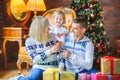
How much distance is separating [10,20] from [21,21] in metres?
0.26

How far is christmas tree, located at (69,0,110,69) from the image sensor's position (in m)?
5.63

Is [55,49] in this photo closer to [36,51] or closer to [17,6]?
[36,51]

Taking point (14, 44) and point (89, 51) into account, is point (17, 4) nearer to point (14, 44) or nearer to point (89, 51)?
point (14, 44)

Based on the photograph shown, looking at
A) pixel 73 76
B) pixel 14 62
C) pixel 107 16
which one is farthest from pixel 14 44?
pixel 73 76

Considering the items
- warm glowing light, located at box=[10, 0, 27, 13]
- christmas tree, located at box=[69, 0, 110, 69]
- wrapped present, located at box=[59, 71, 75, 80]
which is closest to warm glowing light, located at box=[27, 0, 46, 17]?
warm glowing light, located at box=[10, 0, 27, 13]

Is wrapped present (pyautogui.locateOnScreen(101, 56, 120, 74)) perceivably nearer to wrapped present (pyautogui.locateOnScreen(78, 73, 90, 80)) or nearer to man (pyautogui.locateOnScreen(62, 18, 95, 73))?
wrapped present (pyautogui.locateOnScreen(78, 73, 90, 80))

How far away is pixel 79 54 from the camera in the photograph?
2594mm

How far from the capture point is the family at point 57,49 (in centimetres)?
252

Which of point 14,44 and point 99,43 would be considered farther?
point 14,44

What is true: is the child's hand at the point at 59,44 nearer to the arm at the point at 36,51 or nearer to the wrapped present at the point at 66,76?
the arm at the point at 36,51

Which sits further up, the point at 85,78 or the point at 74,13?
the point at 74,13

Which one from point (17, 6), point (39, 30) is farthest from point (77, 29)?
point (17, 6)

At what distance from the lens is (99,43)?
566 cm

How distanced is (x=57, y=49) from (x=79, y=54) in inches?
9.1
